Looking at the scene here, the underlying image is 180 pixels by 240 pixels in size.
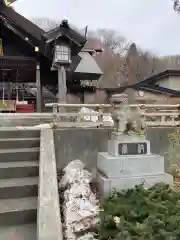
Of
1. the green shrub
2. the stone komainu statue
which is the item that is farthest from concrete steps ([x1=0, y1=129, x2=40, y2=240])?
the stone komainu statue

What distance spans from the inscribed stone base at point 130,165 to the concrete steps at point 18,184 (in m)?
1.44

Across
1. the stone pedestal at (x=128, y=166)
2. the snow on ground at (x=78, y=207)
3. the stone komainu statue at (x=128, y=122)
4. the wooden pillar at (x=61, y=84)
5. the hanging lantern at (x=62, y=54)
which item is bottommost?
the snow on ground at (x=78, y=207)

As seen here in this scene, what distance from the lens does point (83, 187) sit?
5238mm

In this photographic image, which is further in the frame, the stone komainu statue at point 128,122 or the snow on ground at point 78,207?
the stone komainu statue at point 128,122

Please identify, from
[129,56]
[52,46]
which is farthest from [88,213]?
[129,56]

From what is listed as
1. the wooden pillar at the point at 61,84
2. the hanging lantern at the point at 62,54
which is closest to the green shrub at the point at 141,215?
the wooden pillar at the point at 61,84

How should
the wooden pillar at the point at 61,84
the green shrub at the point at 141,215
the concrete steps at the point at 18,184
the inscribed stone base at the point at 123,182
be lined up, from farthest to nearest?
the wooden pillar at the point at 61,84 → the inscribed stone base at the point at 123,182 → the concrete steps at the point at 18,184 → the green shrub at the point at 141,215

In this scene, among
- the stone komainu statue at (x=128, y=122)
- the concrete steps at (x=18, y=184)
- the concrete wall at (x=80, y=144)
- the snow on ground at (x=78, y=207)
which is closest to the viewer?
the concrete steps at (x=18, y=184)

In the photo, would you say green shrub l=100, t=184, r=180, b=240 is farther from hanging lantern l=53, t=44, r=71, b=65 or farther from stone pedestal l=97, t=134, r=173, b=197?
hanging lantern l=53, t=44, r=71, b=65

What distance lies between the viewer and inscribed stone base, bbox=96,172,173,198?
16.9 feet

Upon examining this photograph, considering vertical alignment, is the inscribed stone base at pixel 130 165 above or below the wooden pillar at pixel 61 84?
below

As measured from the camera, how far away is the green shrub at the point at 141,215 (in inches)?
131

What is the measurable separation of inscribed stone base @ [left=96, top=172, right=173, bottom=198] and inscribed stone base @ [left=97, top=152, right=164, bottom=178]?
8cm

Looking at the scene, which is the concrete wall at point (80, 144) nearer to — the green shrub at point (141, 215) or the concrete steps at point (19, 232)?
the green shrub at point (141, 215)
